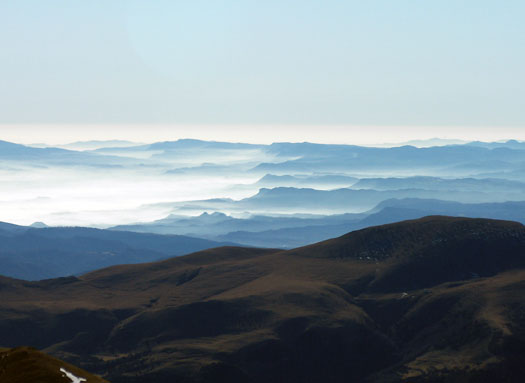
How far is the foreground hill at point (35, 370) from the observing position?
7431cm

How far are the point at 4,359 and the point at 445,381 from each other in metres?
146

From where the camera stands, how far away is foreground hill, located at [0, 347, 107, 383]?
74312mm

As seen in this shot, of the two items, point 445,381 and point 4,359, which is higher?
point 4,359

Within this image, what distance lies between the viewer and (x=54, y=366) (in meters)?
77.6

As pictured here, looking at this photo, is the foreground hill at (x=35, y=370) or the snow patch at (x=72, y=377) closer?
the snow patch at (x=72, y=377)

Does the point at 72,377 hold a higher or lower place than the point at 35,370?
lower

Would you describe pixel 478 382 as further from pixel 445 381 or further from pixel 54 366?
pixel 54 366

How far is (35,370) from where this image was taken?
2987 inches

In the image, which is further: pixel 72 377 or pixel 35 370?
pixel 35 370

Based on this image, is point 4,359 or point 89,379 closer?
point 89,379

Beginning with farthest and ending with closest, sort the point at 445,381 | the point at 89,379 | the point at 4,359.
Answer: the point at 445,381 → the point at 4,359 → the point at 89,379

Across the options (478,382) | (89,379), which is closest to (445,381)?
(478,382)

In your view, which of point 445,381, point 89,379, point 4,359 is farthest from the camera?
point 445,381

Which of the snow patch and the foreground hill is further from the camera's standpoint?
the foreground hill
